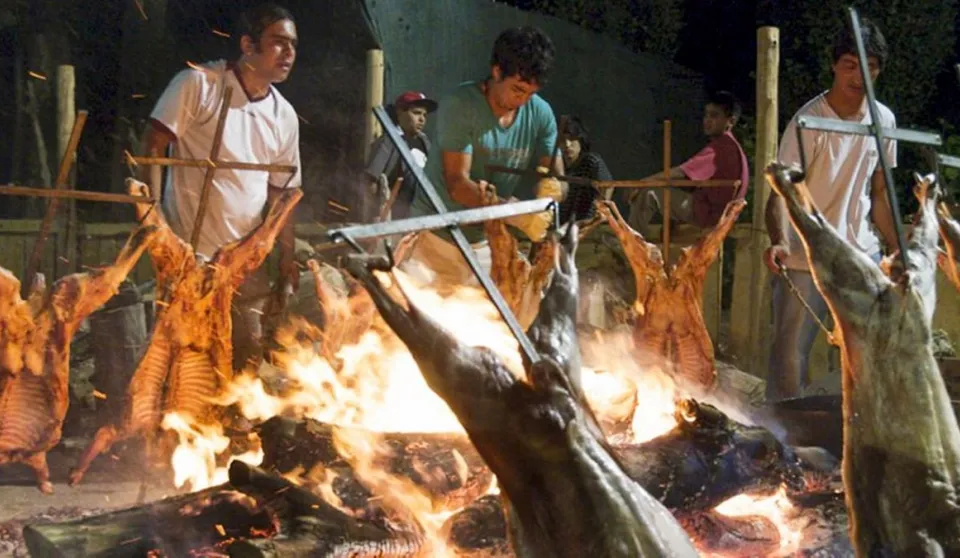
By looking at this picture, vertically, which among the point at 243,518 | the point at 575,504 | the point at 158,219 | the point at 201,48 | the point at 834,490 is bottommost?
the point at 834,490

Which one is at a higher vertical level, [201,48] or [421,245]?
[201,48]

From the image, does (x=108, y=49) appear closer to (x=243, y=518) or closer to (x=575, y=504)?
(x=243, y=518)

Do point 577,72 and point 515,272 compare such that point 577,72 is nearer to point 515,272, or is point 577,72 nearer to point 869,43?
point 515,272

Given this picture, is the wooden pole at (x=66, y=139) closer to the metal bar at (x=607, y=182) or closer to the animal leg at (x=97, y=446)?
the animal leg at (x=97, y=446)

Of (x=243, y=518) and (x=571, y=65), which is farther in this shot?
(x=571, y=65)

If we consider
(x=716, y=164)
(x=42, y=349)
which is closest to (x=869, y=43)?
(x=716, y=164)

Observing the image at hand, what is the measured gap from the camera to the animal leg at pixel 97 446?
7051mm

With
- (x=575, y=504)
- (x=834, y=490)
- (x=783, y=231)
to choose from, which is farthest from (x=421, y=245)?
(x=575, y=504)

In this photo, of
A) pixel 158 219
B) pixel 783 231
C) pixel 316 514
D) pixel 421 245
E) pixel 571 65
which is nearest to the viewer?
pixel 316 514

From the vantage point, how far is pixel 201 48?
13.1 m

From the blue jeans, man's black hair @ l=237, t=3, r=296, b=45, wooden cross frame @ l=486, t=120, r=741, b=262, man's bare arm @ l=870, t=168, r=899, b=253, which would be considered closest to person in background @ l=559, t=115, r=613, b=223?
wooden cross frame @ l=486, t=120, r=741, b=262

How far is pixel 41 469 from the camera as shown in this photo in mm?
6941

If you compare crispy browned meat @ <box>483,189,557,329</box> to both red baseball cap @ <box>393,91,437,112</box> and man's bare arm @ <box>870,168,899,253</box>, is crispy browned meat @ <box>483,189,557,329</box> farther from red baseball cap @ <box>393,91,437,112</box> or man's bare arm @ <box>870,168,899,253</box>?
man's bare arm @ <box>870,168,899,253</box>

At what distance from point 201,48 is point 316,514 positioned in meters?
9.45
